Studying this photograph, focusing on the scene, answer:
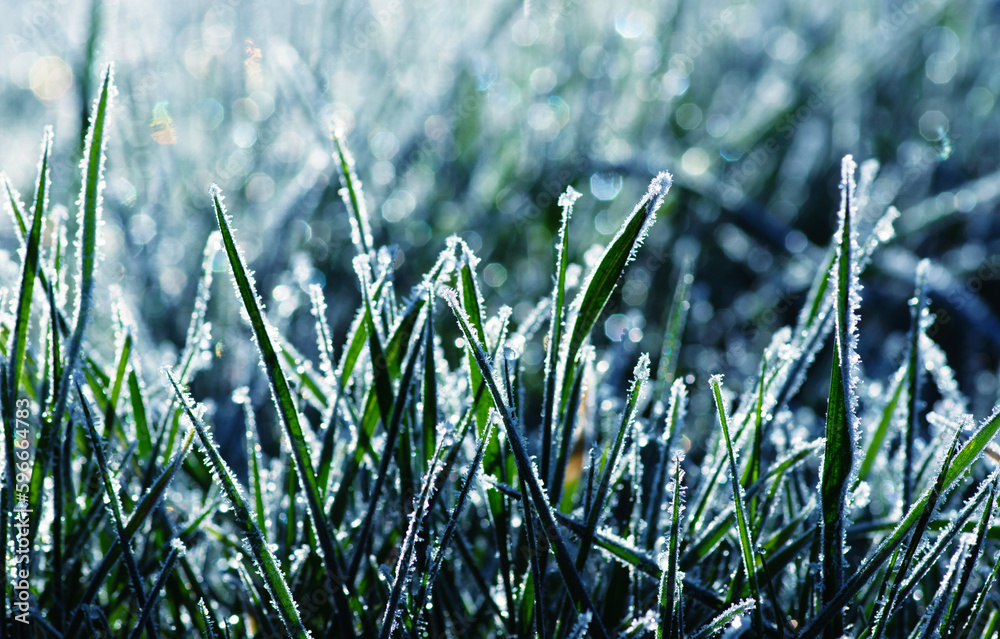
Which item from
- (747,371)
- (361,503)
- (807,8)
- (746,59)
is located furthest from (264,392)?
(807,8)

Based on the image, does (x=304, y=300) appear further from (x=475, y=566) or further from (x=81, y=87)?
(x=475, y=566)

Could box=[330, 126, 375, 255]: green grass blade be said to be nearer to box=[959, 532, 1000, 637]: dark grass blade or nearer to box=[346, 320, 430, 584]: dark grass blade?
box=[346, 320, 430, 584]: dark grass blade

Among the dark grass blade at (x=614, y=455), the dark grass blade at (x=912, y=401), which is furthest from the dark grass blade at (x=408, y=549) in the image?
the dark grass blade at (x=912, y=401)

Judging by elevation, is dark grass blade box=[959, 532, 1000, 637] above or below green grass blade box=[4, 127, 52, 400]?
below

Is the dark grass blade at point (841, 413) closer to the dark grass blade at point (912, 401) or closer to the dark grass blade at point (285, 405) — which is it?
the dark grass blade at point (912, 401)

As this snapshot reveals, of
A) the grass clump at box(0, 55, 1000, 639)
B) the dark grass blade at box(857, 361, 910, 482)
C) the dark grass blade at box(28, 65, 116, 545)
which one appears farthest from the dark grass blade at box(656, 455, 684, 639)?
the dark grass blade at box(28, 65, 116, 545)
